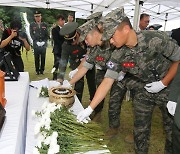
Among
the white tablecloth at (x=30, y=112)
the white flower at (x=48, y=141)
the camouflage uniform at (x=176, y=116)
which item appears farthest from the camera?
the camouflage uniform at (x=176, y=116)

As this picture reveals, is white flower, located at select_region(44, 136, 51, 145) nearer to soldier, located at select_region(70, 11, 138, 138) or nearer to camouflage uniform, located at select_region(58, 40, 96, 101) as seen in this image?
soldier, located at select_region(70, 11, 138, 138)

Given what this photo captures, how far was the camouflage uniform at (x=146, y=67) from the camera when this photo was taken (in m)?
2.10

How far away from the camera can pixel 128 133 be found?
3.40 m

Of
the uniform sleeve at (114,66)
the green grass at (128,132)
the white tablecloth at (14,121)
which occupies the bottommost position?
the green grass at (128,132)

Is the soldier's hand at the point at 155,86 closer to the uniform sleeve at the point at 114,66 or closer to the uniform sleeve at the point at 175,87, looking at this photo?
the uniform sleeve at the point at 175,87

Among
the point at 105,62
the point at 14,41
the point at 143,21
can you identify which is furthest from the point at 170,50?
the point at 14,41

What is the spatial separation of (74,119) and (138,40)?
904 mm

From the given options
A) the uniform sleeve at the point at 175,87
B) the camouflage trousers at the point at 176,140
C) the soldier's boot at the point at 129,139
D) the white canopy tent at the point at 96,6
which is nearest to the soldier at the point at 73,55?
the soldier's boot at the point at 129,139

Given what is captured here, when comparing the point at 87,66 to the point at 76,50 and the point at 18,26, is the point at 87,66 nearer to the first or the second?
the point at 76,50

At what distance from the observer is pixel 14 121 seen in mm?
1727

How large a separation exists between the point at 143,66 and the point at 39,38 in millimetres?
5390

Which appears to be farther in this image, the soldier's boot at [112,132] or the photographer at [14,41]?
the photographer at [14,41]

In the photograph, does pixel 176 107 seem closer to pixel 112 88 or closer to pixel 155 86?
pixel 155 86

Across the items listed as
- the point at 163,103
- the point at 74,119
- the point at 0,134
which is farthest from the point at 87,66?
the point at 0,134
